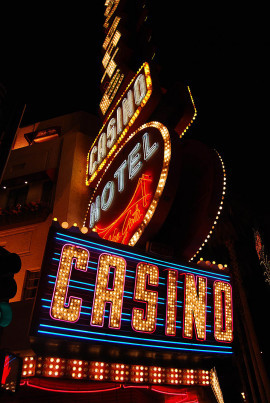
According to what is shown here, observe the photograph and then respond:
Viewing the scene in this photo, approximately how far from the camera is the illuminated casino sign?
601 centimetres

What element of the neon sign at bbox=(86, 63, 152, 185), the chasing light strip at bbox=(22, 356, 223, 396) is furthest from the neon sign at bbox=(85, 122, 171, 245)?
the chasing light strip at bbox=(22, 356, 223, 396)

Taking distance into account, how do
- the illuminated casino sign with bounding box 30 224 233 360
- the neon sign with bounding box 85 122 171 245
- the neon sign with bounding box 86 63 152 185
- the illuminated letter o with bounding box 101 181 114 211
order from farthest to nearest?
the neon sign with bounding box 86 63 152 185, the illuminated letter o with bounding box 101 181 114 211, the neon sign with bounding box 85 122 171 245, the illuminated casino sign with bounding box 30 224 233 360

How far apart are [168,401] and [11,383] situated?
246 inches

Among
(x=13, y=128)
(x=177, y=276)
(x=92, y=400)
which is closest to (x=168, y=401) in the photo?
(x=92, y=400)

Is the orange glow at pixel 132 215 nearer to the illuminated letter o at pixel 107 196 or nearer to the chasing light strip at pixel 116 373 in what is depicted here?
the illuminated letter o at pixel 107 196

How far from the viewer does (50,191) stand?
1438 cm

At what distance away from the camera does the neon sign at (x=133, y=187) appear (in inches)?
309

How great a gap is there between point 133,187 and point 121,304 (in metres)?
3.35

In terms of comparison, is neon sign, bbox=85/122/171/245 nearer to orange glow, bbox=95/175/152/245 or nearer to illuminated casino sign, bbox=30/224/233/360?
orange glow, bbox=95/175/152/245

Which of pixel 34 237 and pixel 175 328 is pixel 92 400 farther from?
pixel 34 237

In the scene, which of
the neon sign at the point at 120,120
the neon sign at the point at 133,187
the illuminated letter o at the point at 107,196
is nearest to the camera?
the neon sign at the point at 133,187

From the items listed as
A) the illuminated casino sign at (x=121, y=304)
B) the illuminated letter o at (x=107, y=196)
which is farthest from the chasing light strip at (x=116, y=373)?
the illuminated letter o at (x=107, y=196)

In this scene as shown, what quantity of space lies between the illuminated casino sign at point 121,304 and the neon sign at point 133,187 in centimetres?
100

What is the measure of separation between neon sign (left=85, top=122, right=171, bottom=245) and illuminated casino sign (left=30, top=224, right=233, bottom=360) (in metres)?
1.00
